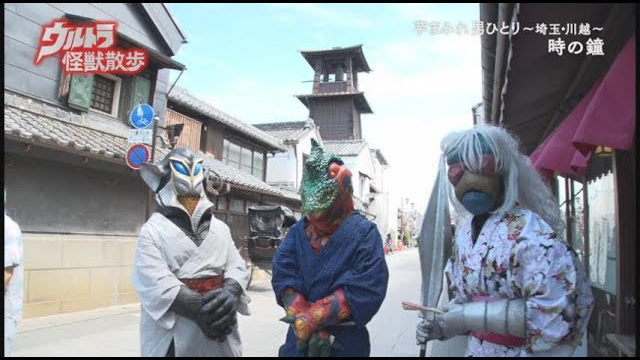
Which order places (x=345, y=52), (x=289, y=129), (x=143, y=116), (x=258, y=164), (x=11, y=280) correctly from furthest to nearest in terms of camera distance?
1. (x=345, y=52)
2. (x=289, y=129)
3. (x=258, y=164)
4. (x=143, y=116)
5. (x=11, y=280)

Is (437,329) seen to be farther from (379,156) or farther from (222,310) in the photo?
(379,156)

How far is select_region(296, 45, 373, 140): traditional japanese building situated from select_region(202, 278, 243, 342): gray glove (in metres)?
30.7

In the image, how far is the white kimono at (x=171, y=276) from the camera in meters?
2.72

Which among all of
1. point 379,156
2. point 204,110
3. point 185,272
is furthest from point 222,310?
point 379,156

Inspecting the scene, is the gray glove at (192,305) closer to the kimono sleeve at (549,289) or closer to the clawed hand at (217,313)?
the clawed hand at (217,313)

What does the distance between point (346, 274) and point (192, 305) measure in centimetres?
97

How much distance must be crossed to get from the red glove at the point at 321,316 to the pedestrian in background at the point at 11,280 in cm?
213

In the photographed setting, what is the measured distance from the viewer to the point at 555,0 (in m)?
3.28

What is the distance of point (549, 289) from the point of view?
1867mm

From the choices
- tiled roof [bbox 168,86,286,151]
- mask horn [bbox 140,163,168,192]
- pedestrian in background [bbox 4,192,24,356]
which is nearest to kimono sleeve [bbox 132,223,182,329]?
mask horn [bbox 140,163,168,192]

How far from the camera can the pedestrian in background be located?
10.2 feet

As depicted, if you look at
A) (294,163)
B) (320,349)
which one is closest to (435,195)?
(320,349)

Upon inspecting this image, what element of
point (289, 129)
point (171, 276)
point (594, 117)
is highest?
point (289, 129)

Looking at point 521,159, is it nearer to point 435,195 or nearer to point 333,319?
point 435,195
